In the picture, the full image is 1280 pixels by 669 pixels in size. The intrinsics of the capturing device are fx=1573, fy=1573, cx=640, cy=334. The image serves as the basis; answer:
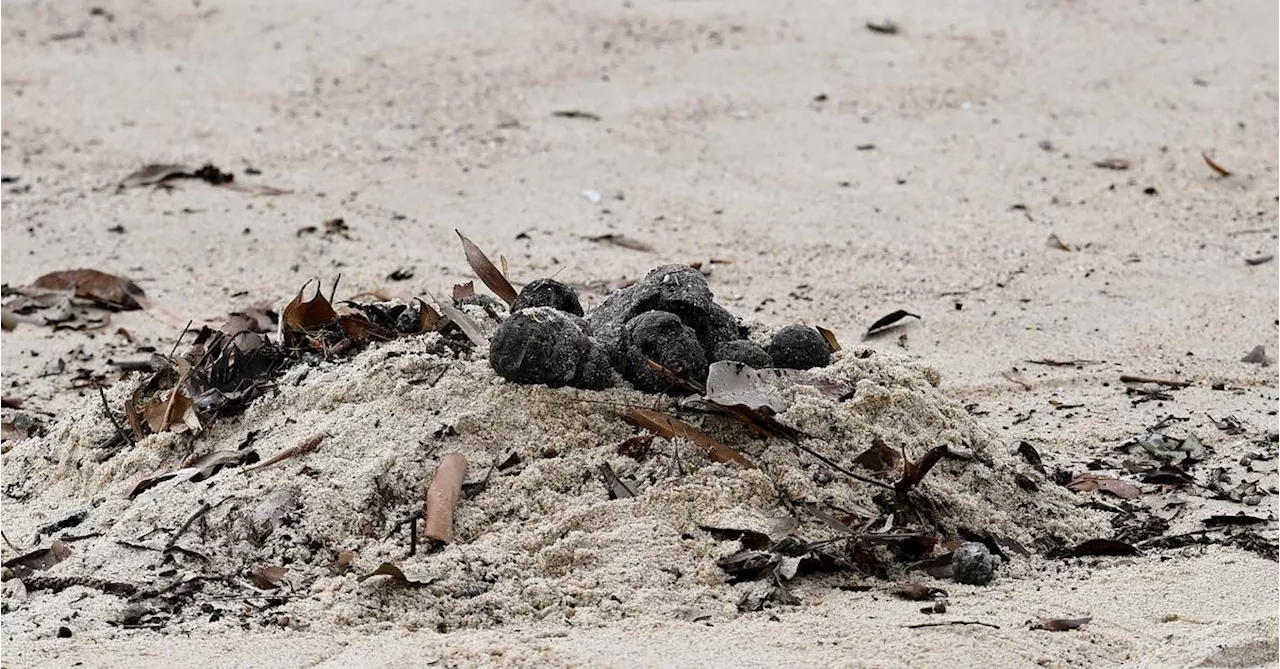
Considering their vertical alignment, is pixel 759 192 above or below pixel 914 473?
below

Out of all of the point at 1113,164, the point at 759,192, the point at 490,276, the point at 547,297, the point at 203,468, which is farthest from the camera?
the point at 1113,164

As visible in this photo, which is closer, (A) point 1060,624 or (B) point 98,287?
(A) point 1060,624

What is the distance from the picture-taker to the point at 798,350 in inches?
144

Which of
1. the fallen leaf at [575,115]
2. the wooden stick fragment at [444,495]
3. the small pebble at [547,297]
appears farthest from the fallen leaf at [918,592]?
the fallen leaf at [575,115]

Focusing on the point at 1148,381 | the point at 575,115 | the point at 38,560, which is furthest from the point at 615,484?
the point at 575,115

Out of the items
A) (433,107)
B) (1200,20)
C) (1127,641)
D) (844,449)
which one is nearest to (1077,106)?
(1200,20)

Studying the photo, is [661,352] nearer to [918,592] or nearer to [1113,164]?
[918,592]

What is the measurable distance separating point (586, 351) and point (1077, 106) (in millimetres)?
4546

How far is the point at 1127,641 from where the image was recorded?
9.62 ft

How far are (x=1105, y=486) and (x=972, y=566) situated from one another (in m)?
0.72

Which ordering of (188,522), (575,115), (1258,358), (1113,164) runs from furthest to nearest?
1. (575,115)
2. (1113,164)
3. (1258,358)
4. (188,522)

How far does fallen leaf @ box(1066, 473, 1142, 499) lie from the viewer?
3.72 meters

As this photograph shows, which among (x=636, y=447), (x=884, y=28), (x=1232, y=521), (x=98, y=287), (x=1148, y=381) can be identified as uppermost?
(x=636, y=447)

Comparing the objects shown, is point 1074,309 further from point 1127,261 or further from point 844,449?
point 844,449
